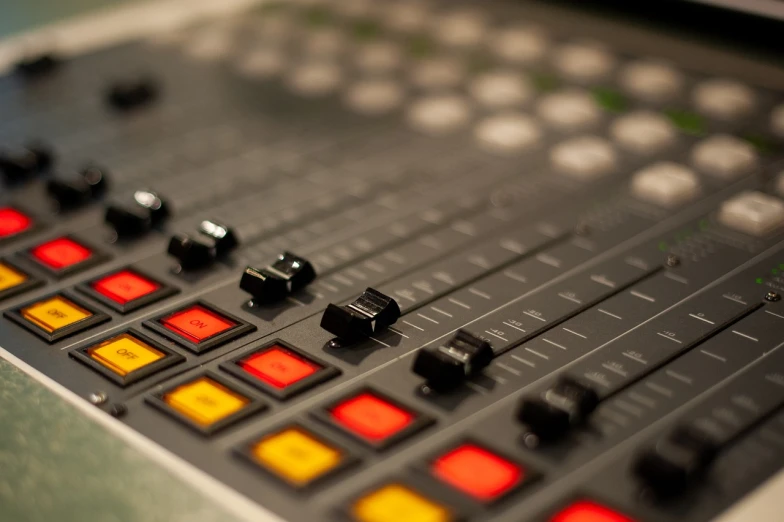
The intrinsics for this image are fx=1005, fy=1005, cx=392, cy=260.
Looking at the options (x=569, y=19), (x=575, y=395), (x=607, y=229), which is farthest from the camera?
(x=569, y=19)

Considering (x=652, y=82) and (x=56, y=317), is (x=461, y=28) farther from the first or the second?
(x=56, y=317)

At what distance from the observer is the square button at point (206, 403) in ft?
3.32

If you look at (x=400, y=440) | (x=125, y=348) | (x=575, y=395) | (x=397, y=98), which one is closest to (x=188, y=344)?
(x=125, y=348)

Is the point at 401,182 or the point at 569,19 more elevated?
the point at 569,19

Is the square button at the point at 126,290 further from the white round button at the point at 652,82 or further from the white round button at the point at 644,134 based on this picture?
the white round button at the point at 652,82

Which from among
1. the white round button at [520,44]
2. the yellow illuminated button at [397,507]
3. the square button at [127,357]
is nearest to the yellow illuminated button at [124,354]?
the square button at [127,357]

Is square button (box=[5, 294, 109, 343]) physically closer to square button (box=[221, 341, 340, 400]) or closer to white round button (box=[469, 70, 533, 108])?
square button (box=[221, 341, 340, 400])

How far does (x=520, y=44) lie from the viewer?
2018 mm

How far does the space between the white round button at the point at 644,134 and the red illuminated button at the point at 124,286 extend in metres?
0.81

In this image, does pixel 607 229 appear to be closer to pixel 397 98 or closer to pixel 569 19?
pixel 397 98

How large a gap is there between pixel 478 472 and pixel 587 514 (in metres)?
0.11

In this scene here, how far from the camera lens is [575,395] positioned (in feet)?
3.14

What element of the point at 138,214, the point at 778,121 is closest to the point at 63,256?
the point at 138,214

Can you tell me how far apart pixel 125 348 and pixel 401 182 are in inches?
22.7
